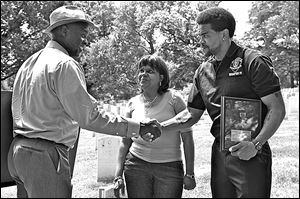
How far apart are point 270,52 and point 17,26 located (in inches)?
635

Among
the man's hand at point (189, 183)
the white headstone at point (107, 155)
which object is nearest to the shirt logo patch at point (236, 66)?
the man's hand at point (189, 183)

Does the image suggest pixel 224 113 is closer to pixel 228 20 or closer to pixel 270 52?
pixel 228 20

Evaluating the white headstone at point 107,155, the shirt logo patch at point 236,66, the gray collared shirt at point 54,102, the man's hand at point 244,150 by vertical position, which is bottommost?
the white headstone at point 107,155

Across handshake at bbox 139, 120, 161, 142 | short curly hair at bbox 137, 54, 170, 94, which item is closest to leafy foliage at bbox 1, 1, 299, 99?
short curly hair at bbox 137, 54, 170, 94

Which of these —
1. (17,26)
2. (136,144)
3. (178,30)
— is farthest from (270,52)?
(136,144)

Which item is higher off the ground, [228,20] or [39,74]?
[228,20]

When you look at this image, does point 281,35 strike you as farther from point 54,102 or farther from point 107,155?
point 54,102

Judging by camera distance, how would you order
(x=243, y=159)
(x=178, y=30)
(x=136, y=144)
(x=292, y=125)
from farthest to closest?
(x=178, y=30) → (x=292, y=125) → (x=136, y=144) → (x=243, y=159)

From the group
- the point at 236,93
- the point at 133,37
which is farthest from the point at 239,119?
the point at 133,37

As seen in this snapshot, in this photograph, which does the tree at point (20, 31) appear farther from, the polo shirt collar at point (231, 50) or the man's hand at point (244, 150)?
the man's hand at point (244, 150)

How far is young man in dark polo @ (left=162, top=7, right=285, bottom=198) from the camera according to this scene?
239cm

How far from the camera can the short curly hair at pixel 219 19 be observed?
8.42ft

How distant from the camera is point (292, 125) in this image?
14461 mm

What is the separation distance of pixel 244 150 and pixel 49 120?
1175mm
